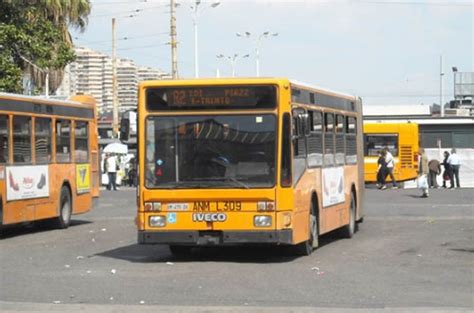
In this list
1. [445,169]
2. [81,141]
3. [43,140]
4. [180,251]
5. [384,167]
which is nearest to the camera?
[180,251]

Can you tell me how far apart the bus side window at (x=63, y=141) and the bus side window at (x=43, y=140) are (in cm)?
54

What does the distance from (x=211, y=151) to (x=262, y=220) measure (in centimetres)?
129

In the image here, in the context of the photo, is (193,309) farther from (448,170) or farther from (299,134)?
(448,170)

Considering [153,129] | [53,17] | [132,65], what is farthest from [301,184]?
[132,65]

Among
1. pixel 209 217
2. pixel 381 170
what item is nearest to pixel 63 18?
pixel 381 170

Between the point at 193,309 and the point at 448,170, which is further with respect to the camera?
the point at 448,170

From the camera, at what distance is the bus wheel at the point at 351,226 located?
19688 mm

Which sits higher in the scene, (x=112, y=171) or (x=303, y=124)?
(x=303, y=124)

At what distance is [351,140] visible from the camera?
20.5 m

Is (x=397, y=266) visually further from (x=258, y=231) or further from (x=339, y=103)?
(x=339, y=103)

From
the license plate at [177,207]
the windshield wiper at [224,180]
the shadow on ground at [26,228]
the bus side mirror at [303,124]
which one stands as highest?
the bus side mirror at [303,124]

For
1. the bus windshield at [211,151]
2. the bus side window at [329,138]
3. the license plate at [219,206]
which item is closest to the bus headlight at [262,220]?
the license plate at [219,206]

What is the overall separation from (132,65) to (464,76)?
70.3m

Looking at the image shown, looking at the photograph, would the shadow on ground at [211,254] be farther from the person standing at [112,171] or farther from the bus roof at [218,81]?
the person standing at [112,171]
